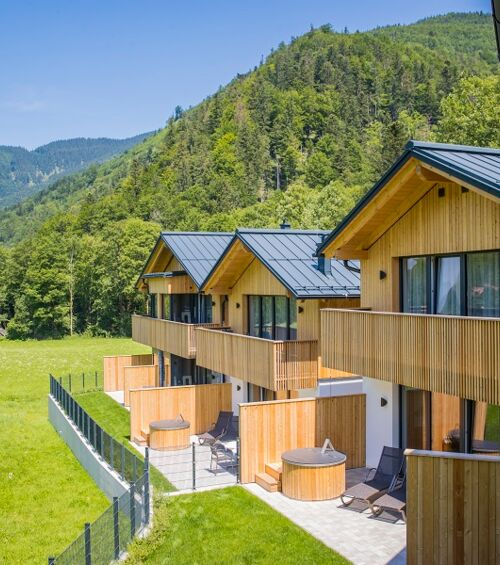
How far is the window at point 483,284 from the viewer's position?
40.0 ft

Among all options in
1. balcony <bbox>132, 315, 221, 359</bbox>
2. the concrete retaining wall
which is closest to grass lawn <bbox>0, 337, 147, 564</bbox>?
the concrete retaining wall

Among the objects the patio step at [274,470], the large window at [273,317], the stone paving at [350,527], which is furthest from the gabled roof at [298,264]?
the stone paving at [350,527]

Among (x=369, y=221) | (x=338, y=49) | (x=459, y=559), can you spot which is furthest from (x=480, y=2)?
(x=338, y=49)

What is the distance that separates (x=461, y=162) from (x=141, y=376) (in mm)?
20439

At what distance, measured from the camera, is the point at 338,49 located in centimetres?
15050

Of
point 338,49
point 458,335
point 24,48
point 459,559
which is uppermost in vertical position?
point 338,49

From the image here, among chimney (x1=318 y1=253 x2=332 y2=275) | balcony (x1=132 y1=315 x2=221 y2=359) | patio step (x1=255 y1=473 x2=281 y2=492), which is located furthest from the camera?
balcony (x1=132 y1=315 x2=221 y2=359)

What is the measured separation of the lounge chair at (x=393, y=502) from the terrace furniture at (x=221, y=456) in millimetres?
5075

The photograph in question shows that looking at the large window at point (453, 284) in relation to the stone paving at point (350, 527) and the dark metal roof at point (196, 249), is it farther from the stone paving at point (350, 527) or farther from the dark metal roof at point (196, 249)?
the dark metal roof at point (196, 249)

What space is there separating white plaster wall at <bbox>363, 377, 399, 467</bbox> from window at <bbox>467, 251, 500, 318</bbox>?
3.33 m

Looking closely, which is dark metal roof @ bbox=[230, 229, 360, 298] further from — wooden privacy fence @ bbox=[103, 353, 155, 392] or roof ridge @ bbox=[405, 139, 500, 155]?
wooden privacy fence @ bbox=[103, 353, 155, 392]

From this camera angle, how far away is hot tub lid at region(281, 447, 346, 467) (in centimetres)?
1423

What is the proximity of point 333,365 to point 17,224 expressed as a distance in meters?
181

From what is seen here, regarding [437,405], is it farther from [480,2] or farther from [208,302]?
[208,302]
